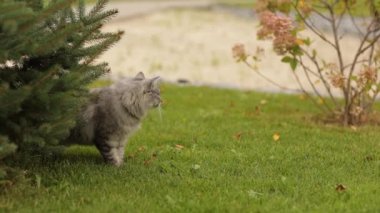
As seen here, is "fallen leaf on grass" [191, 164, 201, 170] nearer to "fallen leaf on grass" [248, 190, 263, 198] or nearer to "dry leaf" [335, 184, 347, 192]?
"fallen leaf on grass" [248, 190, 263, 198]

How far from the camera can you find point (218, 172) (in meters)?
6.66

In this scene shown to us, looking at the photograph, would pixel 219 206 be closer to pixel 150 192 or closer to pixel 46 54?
pixel 150 192

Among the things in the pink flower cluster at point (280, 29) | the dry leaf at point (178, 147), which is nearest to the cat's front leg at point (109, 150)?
the dry leaf at point (178, 147)

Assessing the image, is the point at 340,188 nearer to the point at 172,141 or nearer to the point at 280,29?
the point at 172,141

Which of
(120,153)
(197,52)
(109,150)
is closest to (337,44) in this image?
(120,153)

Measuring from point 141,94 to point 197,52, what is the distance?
11108 millimetres

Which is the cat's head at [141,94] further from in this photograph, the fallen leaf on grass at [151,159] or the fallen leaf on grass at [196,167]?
the fallen leaf on grass at [196,167]

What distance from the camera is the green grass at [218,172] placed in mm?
5664

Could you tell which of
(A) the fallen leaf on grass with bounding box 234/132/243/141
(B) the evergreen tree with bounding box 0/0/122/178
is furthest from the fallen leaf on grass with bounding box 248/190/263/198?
(A) the fallen leaf on grass with bounding box 234/132/243/141

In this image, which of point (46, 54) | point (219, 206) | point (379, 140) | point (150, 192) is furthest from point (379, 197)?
point (46, 54)

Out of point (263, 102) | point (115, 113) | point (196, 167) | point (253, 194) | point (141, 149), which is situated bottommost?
point (263, 102)

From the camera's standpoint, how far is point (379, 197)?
19.4ft

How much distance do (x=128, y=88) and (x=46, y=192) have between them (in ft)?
4.65

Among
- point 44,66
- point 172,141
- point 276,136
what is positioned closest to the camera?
point 44,66
